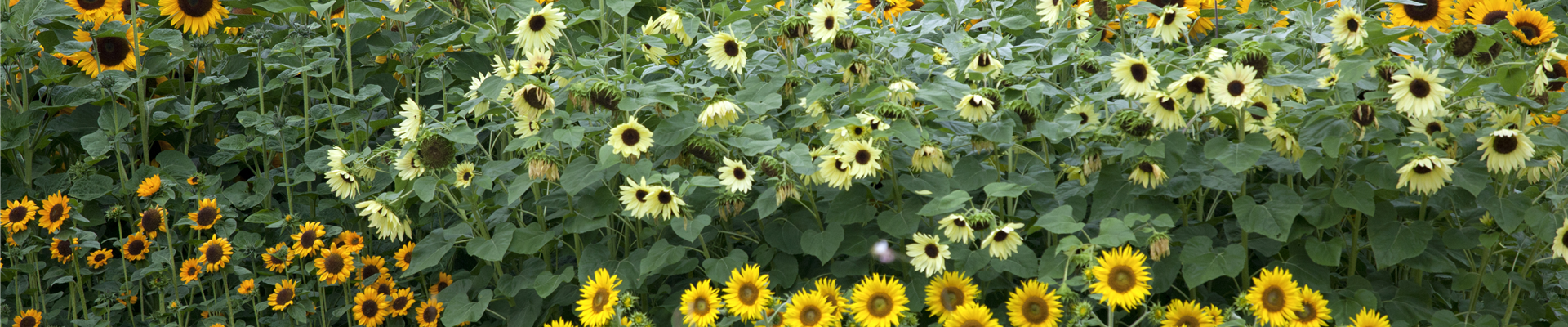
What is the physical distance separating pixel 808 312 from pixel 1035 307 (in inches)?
15.9

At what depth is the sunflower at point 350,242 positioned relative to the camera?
2.45m

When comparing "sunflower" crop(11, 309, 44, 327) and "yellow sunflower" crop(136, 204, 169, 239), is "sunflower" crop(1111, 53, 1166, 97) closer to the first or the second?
"yellow sunflower" crop(136, 204, 169, 239)

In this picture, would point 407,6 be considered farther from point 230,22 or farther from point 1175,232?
point 1175,232

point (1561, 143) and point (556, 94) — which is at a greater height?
point (1561, 143)

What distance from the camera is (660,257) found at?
6.32 ft

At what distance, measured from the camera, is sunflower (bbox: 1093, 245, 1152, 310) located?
167 centimetres

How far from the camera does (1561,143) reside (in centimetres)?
171

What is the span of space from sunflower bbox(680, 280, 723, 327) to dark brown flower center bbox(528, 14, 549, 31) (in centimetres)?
61

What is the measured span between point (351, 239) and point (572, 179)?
0.90 metres

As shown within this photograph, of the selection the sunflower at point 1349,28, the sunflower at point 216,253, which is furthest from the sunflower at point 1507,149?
the sunflower at point 216,253

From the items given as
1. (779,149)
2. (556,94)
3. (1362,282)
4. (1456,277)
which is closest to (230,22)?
(556,94)

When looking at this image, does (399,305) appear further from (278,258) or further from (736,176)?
(736,176)

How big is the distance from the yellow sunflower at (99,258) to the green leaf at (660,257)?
161cm

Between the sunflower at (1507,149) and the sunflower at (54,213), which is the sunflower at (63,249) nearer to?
the sunflower at (54,213)
